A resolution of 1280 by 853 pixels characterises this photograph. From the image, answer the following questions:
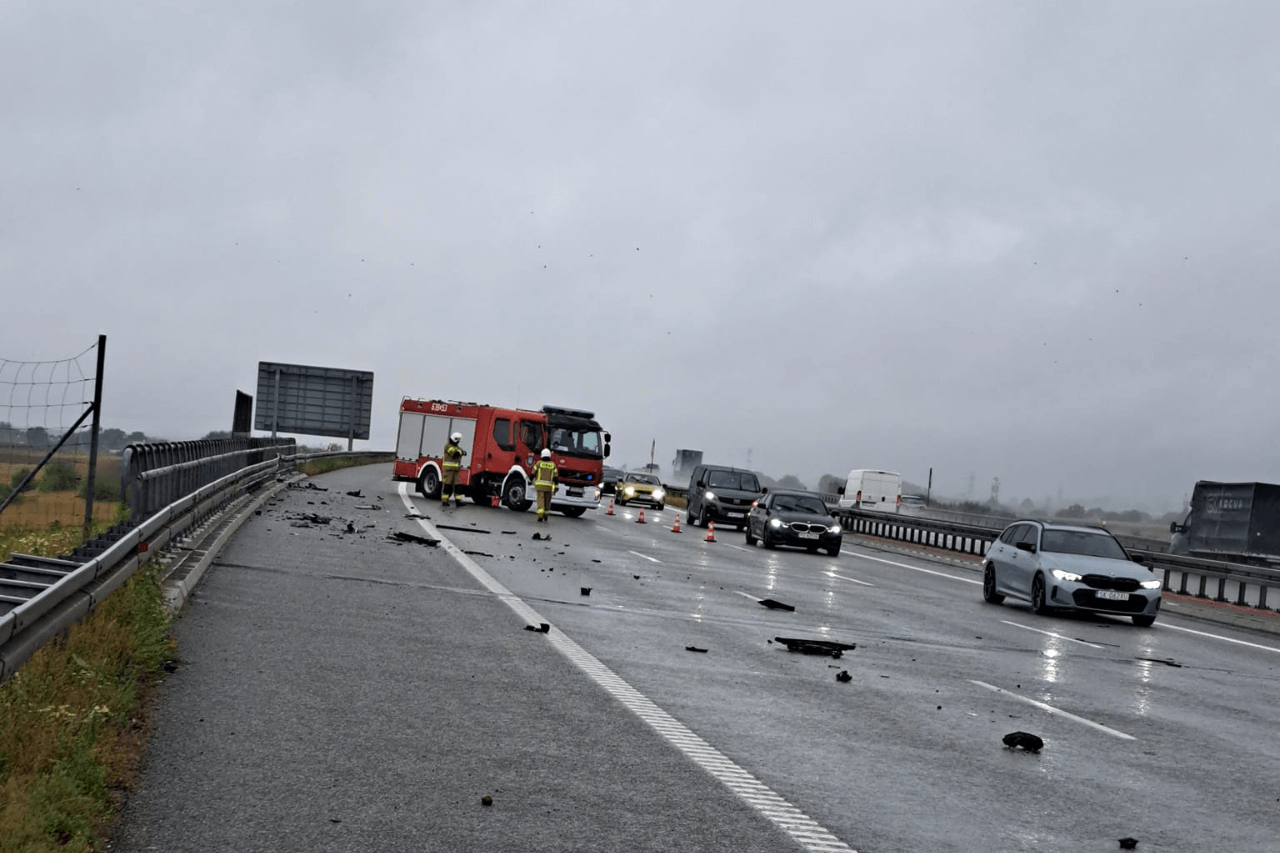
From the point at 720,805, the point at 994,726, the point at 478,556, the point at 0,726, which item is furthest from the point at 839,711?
the point at 478,556

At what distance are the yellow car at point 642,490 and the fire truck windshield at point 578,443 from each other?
58.4 feet

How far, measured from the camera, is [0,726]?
251 inches

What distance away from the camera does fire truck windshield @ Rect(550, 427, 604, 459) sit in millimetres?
40750

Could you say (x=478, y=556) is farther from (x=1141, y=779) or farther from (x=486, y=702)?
(x=1141, y=779)

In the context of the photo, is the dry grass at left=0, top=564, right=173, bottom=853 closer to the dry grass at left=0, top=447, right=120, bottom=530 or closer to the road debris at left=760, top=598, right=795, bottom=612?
the dry grass at left=0, top=447, right=120, bottom=530

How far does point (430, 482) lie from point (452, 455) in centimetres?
656

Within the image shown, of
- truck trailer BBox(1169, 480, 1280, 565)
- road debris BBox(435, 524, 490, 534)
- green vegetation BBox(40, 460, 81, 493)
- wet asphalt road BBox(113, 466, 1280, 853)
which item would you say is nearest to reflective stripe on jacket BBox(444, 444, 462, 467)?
road debris BBox(435, 524, 490, 534)

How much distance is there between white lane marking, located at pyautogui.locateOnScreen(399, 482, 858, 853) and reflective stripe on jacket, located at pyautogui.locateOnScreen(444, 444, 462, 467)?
992 inches

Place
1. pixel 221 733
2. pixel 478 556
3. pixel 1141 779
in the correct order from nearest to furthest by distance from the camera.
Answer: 1. pixel 221 733
2. pixel 1141 779
3. pixel 478 556

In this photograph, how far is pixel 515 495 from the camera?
134ft

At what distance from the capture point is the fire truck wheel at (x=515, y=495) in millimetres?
40625

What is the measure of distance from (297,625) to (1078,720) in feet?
20.9

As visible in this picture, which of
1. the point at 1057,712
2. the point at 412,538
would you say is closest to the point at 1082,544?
the point at 412,538

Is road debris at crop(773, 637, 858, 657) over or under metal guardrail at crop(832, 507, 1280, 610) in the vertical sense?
under
